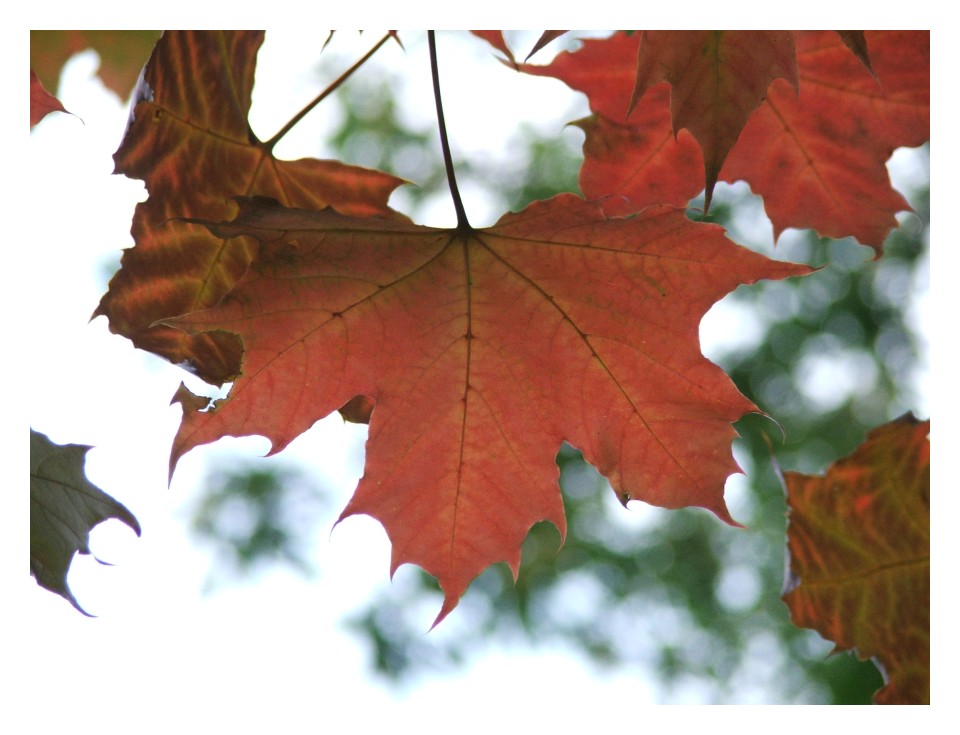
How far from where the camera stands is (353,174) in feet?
3.02

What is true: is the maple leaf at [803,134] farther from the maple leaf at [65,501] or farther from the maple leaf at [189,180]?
the maple leaf at [65,501]

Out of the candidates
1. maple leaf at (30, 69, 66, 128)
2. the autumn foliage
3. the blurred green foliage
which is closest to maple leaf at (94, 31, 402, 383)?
the autumn foliage

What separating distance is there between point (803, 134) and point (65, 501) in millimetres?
917

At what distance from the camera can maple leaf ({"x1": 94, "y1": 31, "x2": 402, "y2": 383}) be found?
0.73m

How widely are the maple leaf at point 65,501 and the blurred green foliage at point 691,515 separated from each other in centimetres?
→ 541

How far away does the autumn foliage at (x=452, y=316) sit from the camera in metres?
0.68

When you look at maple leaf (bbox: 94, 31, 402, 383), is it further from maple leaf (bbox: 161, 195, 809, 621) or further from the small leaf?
the small leaf

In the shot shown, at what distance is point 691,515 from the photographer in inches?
251

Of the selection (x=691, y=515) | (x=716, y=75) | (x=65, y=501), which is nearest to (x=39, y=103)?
(x=65, y=501)

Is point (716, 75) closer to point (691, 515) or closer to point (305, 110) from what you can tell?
point (305, 110)

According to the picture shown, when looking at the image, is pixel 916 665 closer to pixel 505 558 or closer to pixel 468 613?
pixel 505 558

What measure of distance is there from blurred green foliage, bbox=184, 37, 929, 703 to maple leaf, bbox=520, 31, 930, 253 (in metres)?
5.07

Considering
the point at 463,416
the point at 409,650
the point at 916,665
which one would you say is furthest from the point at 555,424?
the point at 409,650

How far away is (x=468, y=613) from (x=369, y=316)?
5.76 meters
